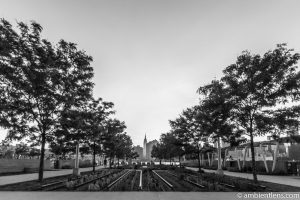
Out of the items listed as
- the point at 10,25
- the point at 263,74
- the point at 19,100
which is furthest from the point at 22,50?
the point at 263,74

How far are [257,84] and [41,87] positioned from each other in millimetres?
14923

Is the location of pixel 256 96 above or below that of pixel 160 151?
above

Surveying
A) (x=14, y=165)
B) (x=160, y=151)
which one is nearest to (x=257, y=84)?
(x=14, y=165)

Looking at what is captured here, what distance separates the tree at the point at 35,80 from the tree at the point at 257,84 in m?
11.6

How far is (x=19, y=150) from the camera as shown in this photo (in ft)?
55.7

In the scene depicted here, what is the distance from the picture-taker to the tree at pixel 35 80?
14.3m

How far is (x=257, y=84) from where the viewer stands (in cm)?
1562

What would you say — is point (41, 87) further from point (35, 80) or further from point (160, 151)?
point (160, 151)

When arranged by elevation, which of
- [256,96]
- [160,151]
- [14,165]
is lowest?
[160,151]

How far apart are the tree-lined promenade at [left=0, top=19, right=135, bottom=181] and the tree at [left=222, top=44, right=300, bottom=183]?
11356mm

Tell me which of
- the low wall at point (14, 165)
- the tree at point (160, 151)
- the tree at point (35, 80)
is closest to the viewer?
the tree at point (35, 80)

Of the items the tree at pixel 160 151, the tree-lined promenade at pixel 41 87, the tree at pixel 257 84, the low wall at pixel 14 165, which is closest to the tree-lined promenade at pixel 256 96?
the tree at pixel 257 84

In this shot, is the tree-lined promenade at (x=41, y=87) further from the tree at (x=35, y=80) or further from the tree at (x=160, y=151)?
the tree at (x=160, y=151)

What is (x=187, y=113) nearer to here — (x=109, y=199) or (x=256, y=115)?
(x=256, y=115)
